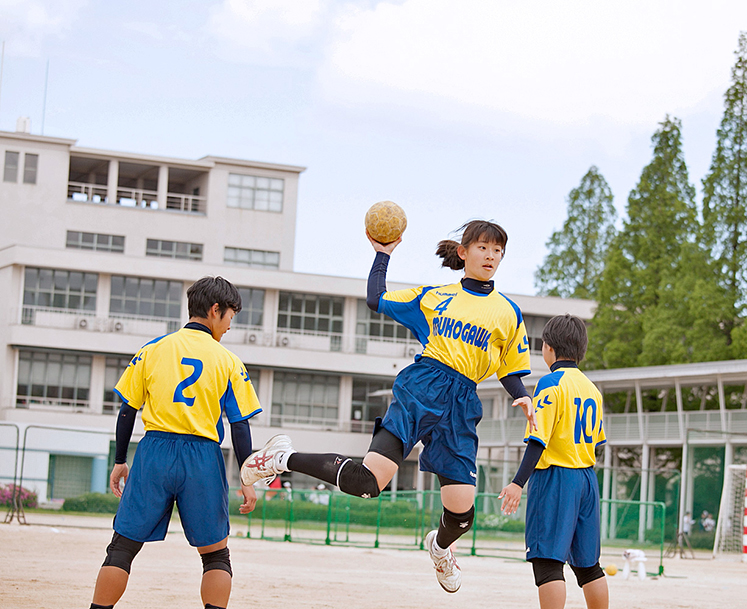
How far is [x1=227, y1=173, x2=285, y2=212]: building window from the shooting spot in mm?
59125

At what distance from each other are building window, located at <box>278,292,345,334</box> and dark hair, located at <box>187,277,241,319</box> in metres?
48.6

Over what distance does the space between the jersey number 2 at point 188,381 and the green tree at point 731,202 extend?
38124 mm

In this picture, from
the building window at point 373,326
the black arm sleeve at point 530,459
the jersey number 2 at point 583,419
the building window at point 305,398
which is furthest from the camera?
the building window at point 373,326

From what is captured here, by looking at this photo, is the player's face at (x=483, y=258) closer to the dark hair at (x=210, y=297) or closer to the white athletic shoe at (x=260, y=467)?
the dark hair at (x=210, y=297)

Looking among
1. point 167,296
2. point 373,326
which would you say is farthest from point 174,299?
point 373,326

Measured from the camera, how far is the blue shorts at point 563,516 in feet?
20.6

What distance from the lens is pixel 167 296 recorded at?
5319 cm

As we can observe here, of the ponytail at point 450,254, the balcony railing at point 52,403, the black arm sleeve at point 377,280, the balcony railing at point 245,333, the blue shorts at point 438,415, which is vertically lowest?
the balcony railing at point 52,403

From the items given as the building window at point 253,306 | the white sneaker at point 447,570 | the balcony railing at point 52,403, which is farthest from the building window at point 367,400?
the white sneaker at point 447,570

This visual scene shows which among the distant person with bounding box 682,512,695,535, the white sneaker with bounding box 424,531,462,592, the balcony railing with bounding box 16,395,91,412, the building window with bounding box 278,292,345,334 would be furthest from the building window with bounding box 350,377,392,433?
the white sneaker with bounding box 424,531,462,592

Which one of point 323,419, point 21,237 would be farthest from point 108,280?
point 323,419

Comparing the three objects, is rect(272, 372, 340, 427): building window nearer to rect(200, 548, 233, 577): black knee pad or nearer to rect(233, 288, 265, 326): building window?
rect(233, 288, 265, 326): building window

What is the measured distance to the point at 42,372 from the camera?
5094cm

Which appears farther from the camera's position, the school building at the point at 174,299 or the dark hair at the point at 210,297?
the school building at the point at 174,299
